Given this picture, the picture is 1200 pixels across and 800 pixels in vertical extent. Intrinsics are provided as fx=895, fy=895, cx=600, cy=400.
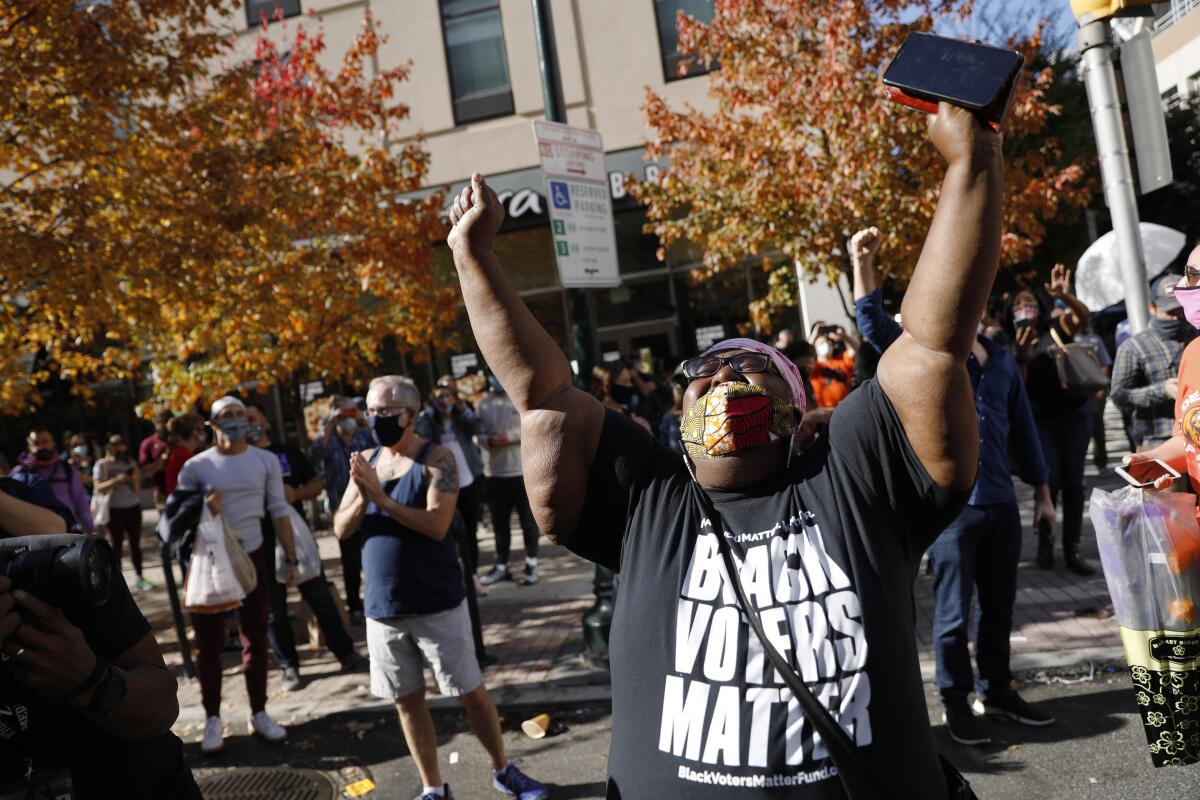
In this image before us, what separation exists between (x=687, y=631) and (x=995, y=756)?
3.09 metres

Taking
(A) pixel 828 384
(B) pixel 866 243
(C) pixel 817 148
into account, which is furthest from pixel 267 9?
(B) pixel 866 243

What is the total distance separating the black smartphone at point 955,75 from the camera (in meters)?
1.59

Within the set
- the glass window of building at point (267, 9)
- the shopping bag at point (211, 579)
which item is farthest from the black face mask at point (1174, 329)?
the glass window of building at point (267, 9)

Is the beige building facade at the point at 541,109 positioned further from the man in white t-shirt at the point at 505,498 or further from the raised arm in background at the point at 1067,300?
the raised arm in background at the point at 1067,300

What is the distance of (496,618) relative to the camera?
735 cm

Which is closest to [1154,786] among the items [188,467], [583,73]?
[188,467]

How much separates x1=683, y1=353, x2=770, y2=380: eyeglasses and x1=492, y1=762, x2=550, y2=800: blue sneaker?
9.04ft

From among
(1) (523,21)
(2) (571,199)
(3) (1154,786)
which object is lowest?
(3) (1154,786)

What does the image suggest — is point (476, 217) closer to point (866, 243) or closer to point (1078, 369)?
point (866, 243)

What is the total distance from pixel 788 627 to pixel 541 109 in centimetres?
1578

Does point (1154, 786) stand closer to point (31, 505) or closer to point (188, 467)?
point (31, 505)

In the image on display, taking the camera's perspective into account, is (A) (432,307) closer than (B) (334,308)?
No

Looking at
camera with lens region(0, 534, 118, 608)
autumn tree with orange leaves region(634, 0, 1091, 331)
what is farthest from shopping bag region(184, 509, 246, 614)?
autumn tree with orange leaves region(634, 0, 1091, 331)

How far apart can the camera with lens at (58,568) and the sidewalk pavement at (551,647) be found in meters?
3.89
